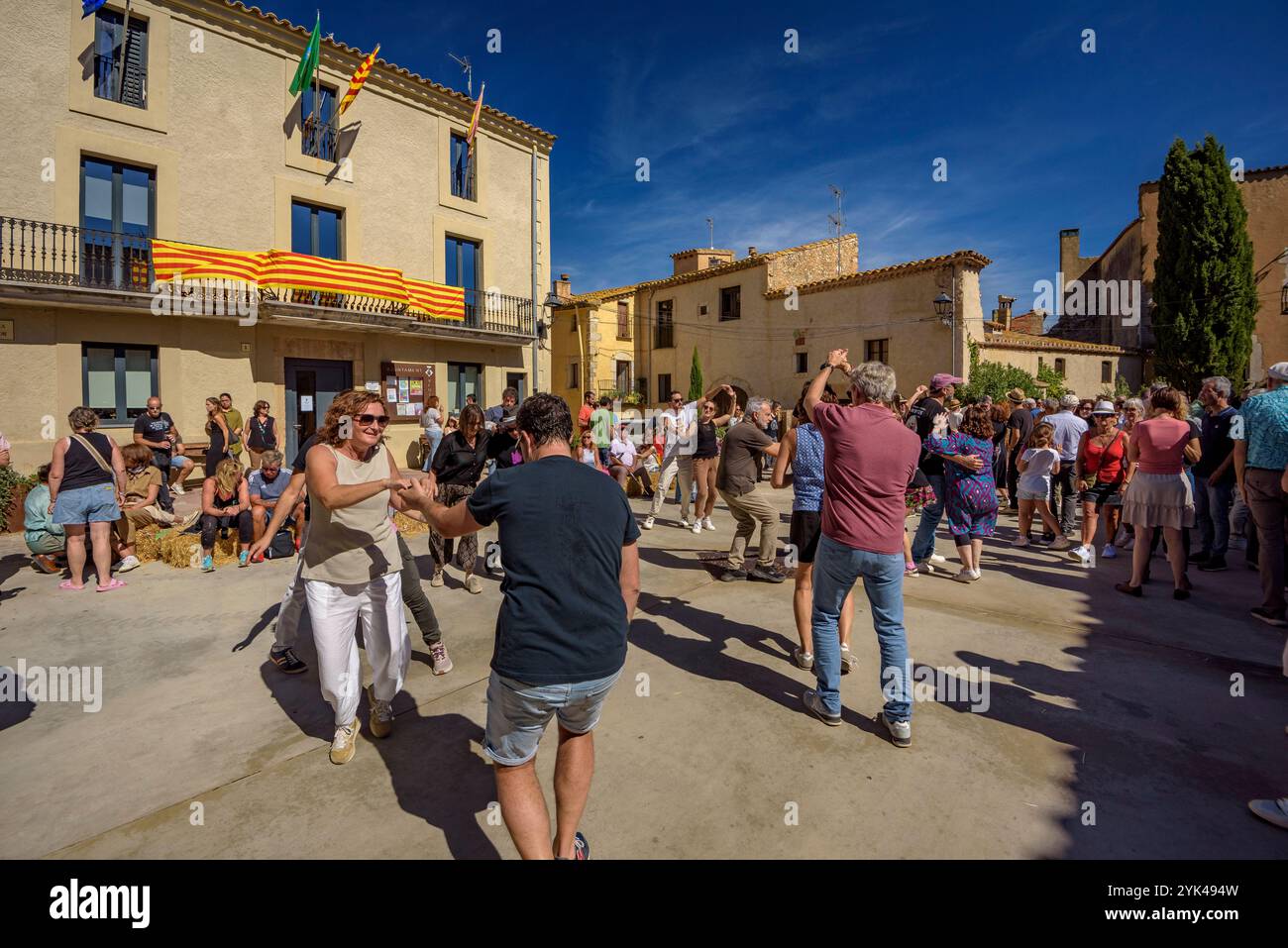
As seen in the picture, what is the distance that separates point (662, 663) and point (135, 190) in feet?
49.5

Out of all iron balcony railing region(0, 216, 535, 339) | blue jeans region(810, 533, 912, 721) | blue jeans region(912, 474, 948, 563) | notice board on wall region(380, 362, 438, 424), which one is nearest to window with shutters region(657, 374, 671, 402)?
notice board on wall region(380, 362, 438, 424)

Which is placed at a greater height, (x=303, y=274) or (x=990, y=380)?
(x=303, y=274)

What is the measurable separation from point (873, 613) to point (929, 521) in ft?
12.2

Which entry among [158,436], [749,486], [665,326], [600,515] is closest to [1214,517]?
[749,486]

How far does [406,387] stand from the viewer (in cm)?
1636

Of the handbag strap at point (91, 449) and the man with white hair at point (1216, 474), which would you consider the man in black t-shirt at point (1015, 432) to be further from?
the handbag strap at point (91, 449)

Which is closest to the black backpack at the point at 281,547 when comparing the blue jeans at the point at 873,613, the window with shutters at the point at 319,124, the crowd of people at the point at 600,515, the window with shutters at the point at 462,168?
the crowd of people at the point at 600,515

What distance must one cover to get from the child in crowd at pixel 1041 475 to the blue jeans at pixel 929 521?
6.68ft

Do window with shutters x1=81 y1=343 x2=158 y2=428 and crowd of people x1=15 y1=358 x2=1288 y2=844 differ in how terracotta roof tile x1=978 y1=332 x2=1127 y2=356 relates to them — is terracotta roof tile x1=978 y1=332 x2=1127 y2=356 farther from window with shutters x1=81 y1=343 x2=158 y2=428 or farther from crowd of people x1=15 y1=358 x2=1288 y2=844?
window with shutters x1=81 y1=343 x2=158 y2=428

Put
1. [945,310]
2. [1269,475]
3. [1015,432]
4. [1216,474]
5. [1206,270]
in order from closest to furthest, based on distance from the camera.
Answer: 1. [1269,475]
2. [1216,474]
3. [1015,432]
4. [945,310]
5. [1206,270]

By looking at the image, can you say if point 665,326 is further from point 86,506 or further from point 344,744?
point 344,744

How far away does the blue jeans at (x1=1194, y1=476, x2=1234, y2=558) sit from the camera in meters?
6.48

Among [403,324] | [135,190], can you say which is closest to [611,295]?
[403,324]

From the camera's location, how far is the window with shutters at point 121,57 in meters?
12.0
